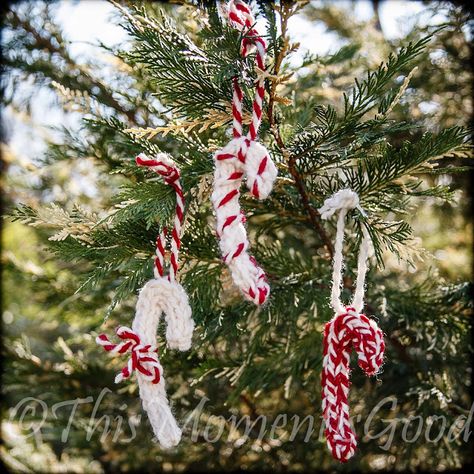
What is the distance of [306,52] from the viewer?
1.08 m

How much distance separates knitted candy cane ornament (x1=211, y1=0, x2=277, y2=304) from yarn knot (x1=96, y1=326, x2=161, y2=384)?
0.16 metres

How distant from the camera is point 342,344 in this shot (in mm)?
782

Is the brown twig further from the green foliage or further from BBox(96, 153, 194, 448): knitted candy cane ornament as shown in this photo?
BBox(96, 153, 194, 448): knitted candy cane ornament

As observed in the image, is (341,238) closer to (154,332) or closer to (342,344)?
(342,344)

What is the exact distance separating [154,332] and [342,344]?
269 millimetres

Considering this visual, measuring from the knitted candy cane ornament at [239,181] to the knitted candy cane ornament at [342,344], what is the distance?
0.38ft

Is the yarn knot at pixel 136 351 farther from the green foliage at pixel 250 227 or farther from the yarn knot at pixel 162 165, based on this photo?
the yarn knot at pixel 162 165

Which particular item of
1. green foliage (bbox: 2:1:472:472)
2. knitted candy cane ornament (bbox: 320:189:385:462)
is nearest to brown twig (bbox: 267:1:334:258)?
green foliage (bbox: 2:1:472:472)

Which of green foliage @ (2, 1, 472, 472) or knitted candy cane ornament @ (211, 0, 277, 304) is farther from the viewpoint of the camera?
green foliage @ (2, 1, 472, 472)

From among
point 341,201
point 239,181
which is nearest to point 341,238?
point 341,201

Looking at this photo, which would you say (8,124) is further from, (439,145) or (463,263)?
(439,145)

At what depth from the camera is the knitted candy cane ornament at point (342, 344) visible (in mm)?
752

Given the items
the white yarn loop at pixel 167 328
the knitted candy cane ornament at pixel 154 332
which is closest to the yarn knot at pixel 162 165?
the knitted candy cane ornament at pixel 154 332

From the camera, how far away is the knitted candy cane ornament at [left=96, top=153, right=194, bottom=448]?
73 centimetres
